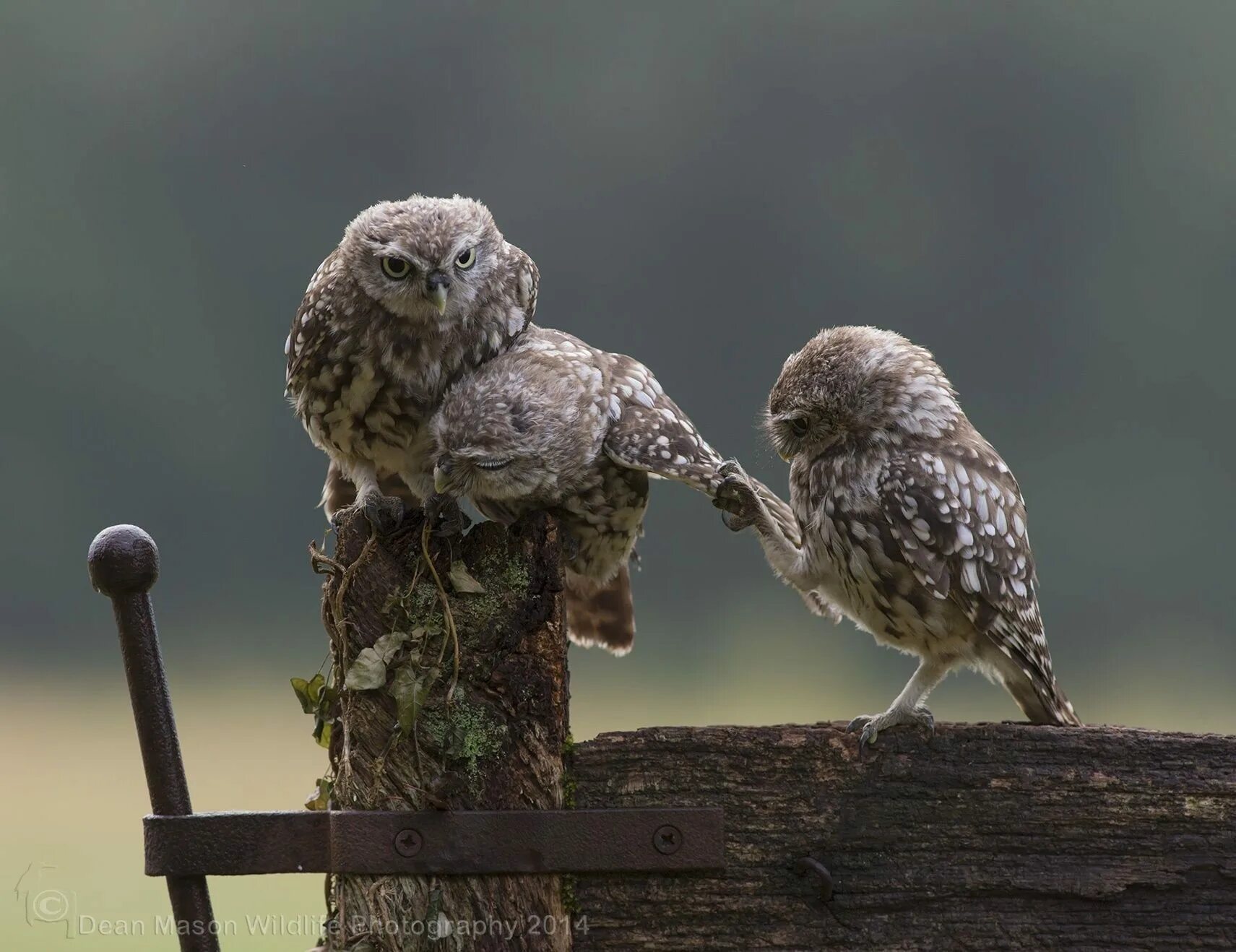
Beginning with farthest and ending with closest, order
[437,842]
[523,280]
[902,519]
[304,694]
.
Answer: [523,280], [902,519], [304,694], [437,842]

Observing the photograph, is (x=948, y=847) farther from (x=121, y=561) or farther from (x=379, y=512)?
(x=121, y=561)

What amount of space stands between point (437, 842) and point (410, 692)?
18cm

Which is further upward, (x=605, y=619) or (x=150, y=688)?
(x=605, y=619)

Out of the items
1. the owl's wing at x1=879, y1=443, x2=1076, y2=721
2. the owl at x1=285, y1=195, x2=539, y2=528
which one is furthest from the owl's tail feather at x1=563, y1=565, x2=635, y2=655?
the owl's wing at x1=879, y1=443, x2=1076, y2=721

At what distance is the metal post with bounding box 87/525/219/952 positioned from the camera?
1.50m

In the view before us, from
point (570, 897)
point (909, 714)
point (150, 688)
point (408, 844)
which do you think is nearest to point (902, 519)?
point (909, 714)

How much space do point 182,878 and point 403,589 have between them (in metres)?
0.44

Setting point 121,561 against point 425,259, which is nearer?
point 121,561

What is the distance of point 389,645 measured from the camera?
4.97ft

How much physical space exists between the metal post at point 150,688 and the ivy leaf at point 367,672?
242 mm

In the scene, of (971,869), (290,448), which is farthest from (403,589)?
(290,448)

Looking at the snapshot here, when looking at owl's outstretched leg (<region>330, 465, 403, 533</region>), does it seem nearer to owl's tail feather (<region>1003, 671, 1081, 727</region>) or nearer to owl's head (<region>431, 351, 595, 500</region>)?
owl's head (<region>431, 351, 595, 500</region>)

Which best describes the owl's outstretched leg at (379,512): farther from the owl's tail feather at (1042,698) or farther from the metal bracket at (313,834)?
the owl's tail feather at (1042,698)

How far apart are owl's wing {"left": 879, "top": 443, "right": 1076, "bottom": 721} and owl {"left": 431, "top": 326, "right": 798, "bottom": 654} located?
0.22 m
